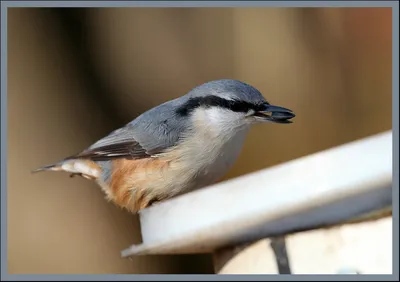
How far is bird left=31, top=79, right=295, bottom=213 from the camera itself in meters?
1.24

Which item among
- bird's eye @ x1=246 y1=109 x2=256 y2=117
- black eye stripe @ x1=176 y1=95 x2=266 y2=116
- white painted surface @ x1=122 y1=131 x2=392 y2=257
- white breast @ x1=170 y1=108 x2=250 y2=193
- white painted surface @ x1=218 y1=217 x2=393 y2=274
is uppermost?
black eye stripe @ x1=176 y1=95 x2=266 y2=116

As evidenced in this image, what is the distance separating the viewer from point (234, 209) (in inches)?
25.4

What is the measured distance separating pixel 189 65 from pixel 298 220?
4.77 ft

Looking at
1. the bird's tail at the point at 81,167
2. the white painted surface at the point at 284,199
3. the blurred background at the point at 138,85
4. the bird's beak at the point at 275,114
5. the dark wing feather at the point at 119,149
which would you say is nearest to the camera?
the white painted surface at the point at 284,199

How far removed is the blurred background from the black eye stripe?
61cm

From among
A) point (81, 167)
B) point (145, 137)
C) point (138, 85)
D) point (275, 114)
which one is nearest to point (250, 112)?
point (275, 114)

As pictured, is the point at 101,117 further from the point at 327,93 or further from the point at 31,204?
the point at 327,93

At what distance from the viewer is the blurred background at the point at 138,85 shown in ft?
6.23

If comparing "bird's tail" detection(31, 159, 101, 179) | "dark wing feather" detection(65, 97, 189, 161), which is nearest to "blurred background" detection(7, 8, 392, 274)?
"bird's tail" detection(31, 159, 101, 179)

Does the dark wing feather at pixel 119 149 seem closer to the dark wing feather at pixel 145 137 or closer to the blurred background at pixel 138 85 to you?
the dark wing feather at pixel 145 137

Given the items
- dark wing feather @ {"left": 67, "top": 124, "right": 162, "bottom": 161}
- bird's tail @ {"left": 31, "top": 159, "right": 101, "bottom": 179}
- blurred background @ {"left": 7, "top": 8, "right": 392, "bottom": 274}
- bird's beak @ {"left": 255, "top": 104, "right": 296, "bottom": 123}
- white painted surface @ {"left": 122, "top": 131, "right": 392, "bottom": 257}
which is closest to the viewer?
white painted surface @ {"left": 122, "top": 131, "right": 392, "bottom": 257}

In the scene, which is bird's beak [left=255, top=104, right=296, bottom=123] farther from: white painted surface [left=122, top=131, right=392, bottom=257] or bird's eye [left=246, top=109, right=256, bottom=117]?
white painted surface [left=122, top=131, right=392, bottom=257]

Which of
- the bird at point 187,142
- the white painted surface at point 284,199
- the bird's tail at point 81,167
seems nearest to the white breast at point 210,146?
the bird at point 187,142

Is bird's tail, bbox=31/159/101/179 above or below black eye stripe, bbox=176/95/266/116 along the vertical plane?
below
